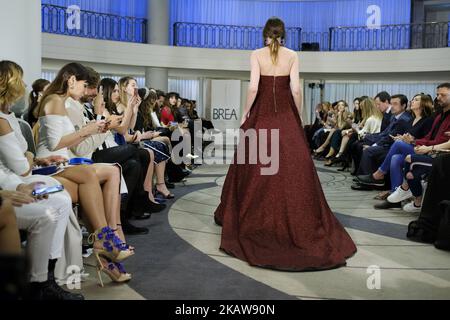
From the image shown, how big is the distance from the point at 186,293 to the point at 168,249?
0.97 meters

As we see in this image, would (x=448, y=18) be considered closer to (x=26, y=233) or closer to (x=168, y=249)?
(x=168, y=249)

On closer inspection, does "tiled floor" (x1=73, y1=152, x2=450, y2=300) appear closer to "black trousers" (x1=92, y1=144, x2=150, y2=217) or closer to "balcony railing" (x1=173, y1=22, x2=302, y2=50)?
"black trousers" (x1=92, y1=144, x2=150, y2=217)

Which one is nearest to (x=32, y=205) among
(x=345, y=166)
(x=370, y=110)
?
(x=370, y=110)

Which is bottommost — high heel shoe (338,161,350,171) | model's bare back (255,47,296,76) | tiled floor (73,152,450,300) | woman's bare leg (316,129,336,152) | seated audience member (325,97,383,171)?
tiled floor (73,152,450,300)

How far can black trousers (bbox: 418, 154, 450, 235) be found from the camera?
411 centimetres

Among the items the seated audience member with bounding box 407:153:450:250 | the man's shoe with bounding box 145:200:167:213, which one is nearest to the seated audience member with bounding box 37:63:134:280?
the man's shoe with bounding box 145:200:167:213

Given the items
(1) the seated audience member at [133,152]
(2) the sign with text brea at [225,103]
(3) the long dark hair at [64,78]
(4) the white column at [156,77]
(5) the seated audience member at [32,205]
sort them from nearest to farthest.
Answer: (5) the seated audience member at [32,205] → (3) the long dark hair at [64,78] → (1) the seated audience member at [133,152] → (4) the white column at [156,77] → (2) the sign with text brea at [225,103]

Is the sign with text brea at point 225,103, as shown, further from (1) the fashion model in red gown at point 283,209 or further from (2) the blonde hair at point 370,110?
(1) the fashion model in red gown at point 283,209

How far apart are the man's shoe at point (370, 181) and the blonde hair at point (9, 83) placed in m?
4.90

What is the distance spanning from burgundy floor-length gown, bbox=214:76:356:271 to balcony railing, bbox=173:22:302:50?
13.2 meters

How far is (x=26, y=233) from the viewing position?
252 cm

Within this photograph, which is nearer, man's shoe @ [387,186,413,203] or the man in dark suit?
man's shoe @ [387,186,413,203]

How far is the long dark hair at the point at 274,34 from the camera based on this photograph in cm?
390

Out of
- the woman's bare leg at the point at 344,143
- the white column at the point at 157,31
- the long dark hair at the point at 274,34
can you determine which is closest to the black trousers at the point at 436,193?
the long dark hair at the point at 274,34
